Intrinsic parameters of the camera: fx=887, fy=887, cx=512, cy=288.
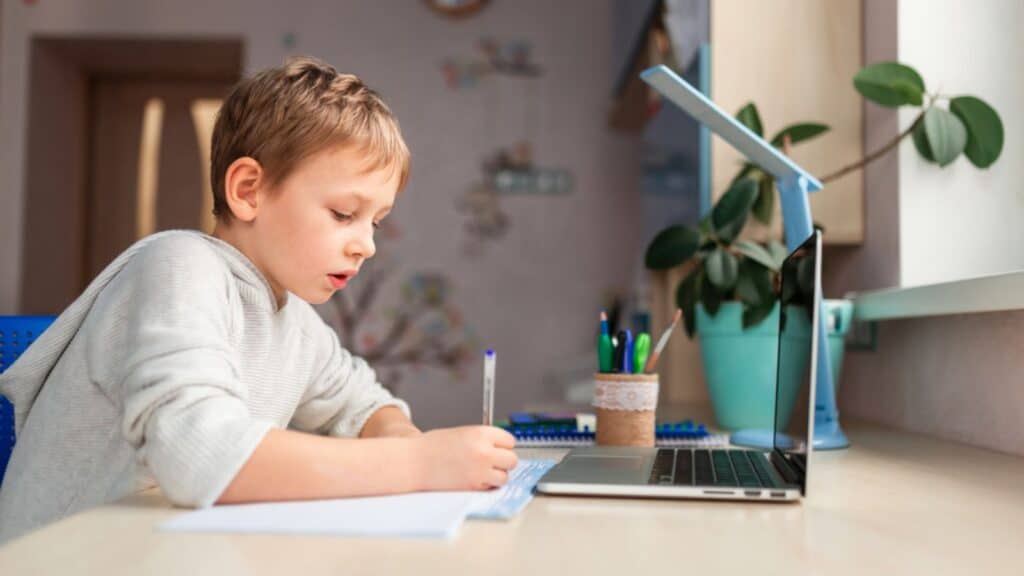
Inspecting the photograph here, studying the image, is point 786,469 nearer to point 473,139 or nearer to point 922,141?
point 922,141

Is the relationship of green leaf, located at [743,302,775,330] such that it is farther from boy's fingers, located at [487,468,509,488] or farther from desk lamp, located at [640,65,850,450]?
boy's fingers, located at [487,468,509,488]

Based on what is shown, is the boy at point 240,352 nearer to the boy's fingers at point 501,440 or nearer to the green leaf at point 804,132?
the boy's fingers at point 501,440

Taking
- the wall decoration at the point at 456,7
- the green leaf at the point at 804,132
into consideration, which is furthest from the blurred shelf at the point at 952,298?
the wall decoration at the point at 456,7

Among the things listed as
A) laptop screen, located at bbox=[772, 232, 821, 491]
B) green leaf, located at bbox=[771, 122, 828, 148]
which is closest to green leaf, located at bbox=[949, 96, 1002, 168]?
green leaf, located at bbox=[771, 122, 828, 148]

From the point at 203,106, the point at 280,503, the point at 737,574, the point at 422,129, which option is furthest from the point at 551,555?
the point at 203,106

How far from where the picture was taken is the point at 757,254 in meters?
1.27

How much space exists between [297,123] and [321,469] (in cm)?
35

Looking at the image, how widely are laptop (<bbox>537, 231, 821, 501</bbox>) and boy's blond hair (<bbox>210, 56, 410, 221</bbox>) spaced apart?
0.36 metres

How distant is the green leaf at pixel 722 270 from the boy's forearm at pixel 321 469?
28.0 inches

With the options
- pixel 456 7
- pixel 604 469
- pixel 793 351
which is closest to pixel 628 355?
pixel 793 351

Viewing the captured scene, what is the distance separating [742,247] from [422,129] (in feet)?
6.73

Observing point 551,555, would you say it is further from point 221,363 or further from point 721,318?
point 721,318

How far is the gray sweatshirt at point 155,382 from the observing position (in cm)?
62

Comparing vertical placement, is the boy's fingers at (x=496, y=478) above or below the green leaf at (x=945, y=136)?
below
